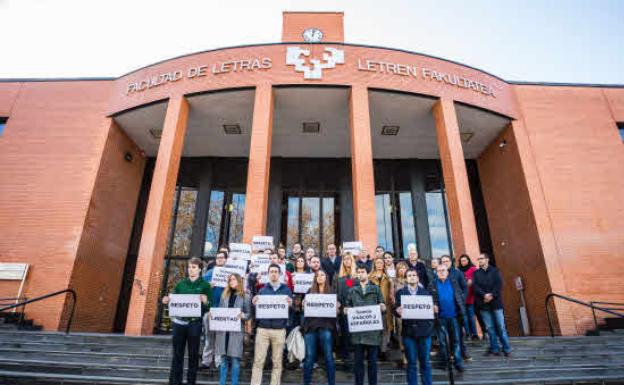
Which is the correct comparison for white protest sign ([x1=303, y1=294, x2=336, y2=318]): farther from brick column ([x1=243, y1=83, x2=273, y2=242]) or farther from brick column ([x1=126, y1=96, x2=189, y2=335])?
brick column ([x1=126, y1=96, x2=189, y2=335])

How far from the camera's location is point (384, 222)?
591 inches

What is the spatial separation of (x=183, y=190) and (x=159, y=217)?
5.50 m

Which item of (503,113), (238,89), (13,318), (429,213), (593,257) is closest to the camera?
(13,318)

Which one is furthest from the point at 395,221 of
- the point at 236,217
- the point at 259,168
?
the point at 259,168

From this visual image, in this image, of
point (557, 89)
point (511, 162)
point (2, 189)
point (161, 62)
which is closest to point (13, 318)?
point (2, 189)

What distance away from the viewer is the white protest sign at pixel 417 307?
16.1 ft

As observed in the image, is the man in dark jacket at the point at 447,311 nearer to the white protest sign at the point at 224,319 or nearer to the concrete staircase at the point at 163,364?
the concrete staircase at the point at 163,364

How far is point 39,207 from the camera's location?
11.2 metres

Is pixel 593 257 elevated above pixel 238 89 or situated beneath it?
situated beneath

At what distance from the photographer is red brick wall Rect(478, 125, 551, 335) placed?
11.1 meters

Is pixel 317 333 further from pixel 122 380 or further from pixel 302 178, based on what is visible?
pixel 302 178

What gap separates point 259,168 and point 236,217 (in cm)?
550

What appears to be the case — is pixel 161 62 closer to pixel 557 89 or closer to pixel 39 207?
pixel 39 207

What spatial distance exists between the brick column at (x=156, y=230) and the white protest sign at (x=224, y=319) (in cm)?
538
